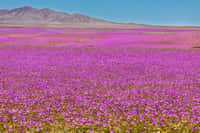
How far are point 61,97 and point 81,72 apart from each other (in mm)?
6293

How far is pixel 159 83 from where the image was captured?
13.7 meters

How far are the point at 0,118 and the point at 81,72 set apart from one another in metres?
9.19

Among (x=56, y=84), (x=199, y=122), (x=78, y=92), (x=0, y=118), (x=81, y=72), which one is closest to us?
(x=199, y=122)

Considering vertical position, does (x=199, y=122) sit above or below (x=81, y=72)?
below

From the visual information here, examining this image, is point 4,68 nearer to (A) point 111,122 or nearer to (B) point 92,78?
(B) point 92,78

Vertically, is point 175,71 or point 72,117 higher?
point 175,71

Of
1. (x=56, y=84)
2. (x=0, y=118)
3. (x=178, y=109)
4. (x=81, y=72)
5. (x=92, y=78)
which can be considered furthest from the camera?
(x=81, y=72)

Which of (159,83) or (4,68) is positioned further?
(4,68)

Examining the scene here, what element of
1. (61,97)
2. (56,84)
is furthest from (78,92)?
(56,84)

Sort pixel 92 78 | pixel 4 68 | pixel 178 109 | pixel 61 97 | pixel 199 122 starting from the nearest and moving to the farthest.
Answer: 1. pixel 199 122
2. pixel 178 109
3. pixel 61 97
4. pixel 92 78
5. pixel 4 68

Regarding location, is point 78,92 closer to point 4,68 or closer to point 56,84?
point 56,84

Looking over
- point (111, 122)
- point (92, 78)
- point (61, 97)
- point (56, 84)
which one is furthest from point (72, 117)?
point (92, 78)

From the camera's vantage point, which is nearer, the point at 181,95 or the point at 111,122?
the point at 111,122

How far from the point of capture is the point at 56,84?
13469 mm
